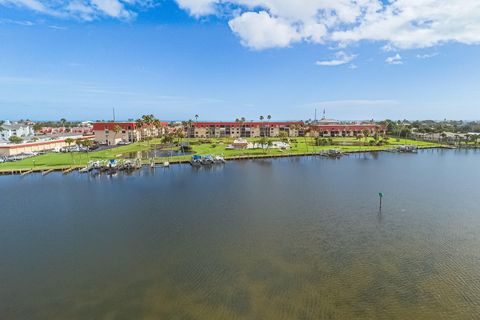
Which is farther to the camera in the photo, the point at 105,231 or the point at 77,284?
the point at 105,231

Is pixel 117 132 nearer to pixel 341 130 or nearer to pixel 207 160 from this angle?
pixel 207 160

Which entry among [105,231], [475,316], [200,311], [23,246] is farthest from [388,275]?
[23,246]

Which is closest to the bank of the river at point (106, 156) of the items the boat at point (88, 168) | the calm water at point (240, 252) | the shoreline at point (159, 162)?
the shoreline at point (159, 162)

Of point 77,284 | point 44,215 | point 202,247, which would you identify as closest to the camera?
point 77,284

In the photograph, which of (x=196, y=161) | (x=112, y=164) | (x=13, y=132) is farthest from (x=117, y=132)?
(x=13, y=132)

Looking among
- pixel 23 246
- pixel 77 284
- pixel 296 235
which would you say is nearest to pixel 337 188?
pixel 296 235

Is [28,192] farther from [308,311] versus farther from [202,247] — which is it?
[308,311]

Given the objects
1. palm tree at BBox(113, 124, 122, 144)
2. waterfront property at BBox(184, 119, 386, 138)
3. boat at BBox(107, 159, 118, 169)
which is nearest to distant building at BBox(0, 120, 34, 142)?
palm tree at BBox(113, 124, 122, 144)

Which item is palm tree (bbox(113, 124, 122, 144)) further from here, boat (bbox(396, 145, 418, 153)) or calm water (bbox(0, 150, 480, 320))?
boat (bbox(396, 145, 418, 153))

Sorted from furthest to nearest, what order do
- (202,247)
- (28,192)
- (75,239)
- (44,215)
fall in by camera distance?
(28,192) < (44,215) < (75,239) < (202,247)
